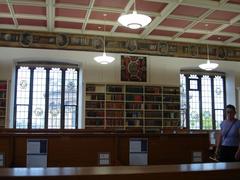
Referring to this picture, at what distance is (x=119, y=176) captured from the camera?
1352mm

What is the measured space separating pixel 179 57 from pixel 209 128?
3.52 metres

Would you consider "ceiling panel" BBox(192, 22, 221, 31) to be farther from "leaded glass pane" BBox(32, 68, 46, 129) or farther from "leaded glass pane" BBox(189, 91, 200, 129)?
"leaded glass pane" BBox(32, 68, 46, 129)

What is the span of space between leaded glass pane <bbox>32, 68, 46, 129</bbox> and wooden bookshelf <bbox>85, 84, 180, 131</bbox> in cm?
173

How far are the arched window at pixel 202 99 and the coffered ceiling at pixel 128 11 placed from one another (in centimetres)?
184

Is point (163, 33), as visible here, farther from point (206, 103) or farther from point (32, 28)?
point (32, 28)

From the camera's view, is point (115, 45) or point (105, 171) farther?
point (115, 45)

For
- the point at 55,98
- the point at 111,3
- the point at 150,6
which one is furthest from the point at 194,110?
the point at 111,3

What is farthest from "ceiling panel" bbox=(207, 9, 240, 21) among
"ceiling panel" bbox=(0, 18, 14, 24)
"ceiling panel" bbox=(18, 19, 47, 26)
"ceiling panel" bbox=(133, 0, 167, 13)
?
"ceiling panel" bbox=(0, 18, 14, 24)

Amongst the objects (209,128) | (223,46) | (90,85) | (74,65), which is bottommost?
(209,128)

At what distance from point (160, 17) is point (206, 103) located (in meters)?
5.43

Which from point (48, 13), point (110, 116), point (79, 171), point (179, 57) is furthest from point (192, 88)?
point (79, 171)

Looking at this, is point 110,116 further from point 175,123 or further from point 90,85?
point 175,123

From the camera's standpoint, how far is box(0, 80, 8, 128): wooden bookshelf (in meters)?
10.8

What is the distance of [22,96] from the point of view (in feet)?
37.5
